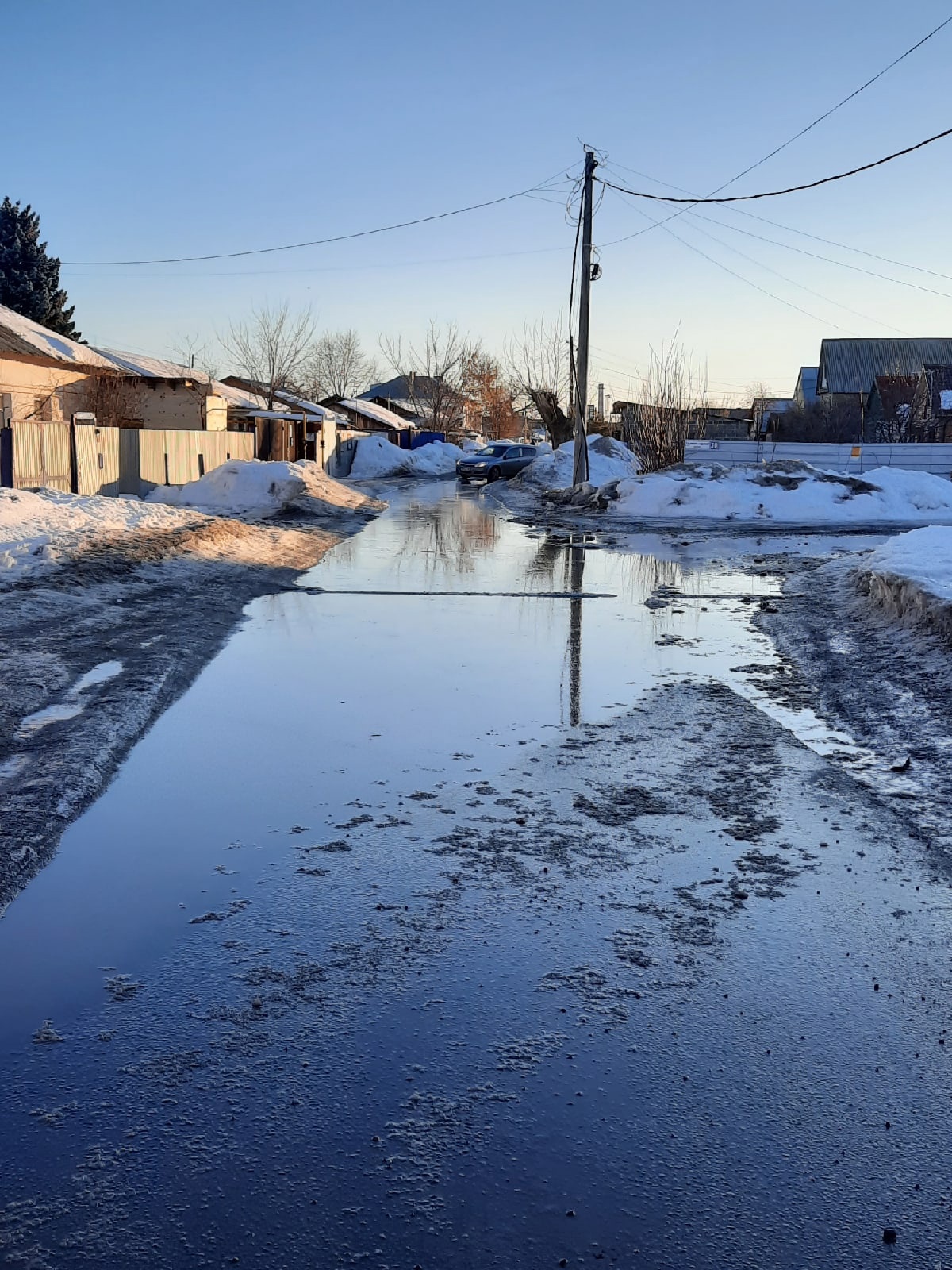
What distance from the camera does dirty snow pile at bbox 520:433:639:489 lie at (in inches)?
1703

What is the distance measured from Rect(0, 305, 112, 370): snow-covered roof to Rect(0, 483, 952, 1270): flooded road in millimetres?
29846

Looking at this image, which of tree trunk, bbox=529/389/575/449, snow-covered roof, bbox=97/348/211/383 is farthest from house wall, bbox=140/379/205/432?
tree trunk, bbox=529/389/575/449

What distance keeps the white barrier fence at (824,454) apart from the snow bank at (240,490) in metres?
13.9

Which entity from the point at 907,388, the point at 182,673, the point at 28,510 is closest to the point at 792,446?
the point at 907,388

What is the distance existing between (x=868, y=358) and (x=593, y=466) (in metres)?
27.2

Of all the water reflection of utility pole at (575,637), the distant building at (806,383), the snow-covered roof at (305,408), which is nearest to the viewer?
the water reflection of utility pole at (575,637)

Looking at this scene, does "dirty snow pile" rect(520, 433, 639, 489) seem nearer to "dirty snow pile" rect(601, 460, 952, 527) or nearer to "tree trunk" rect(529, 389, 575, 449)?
"tree trunk" rect(529, 389, 575, 449)

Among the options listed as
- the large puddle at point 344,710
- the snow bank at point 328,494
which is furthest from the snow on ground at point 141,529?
the large puddle at point 344,710

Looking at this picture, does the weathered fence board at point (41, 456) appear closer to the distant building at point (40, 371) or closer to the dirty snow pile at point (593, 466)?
the distant building at point (40, 371)

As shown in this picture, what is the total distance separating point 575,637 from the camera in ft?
33.8

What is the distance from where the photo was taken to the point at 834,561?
15867 millimetres

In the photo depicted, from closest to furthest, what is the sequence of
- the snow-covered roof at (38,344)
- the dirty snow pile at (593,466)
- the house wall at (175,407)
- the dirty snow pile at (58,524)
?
the dirty snow pile at (58,524)
the snow-covered roof at (38,344)
the dirty snow pile at (593,466)
the house wall at (175,407)

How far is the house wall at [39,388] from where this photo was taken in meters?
34.5

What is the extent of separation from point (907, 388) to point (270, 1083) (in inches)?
2104
